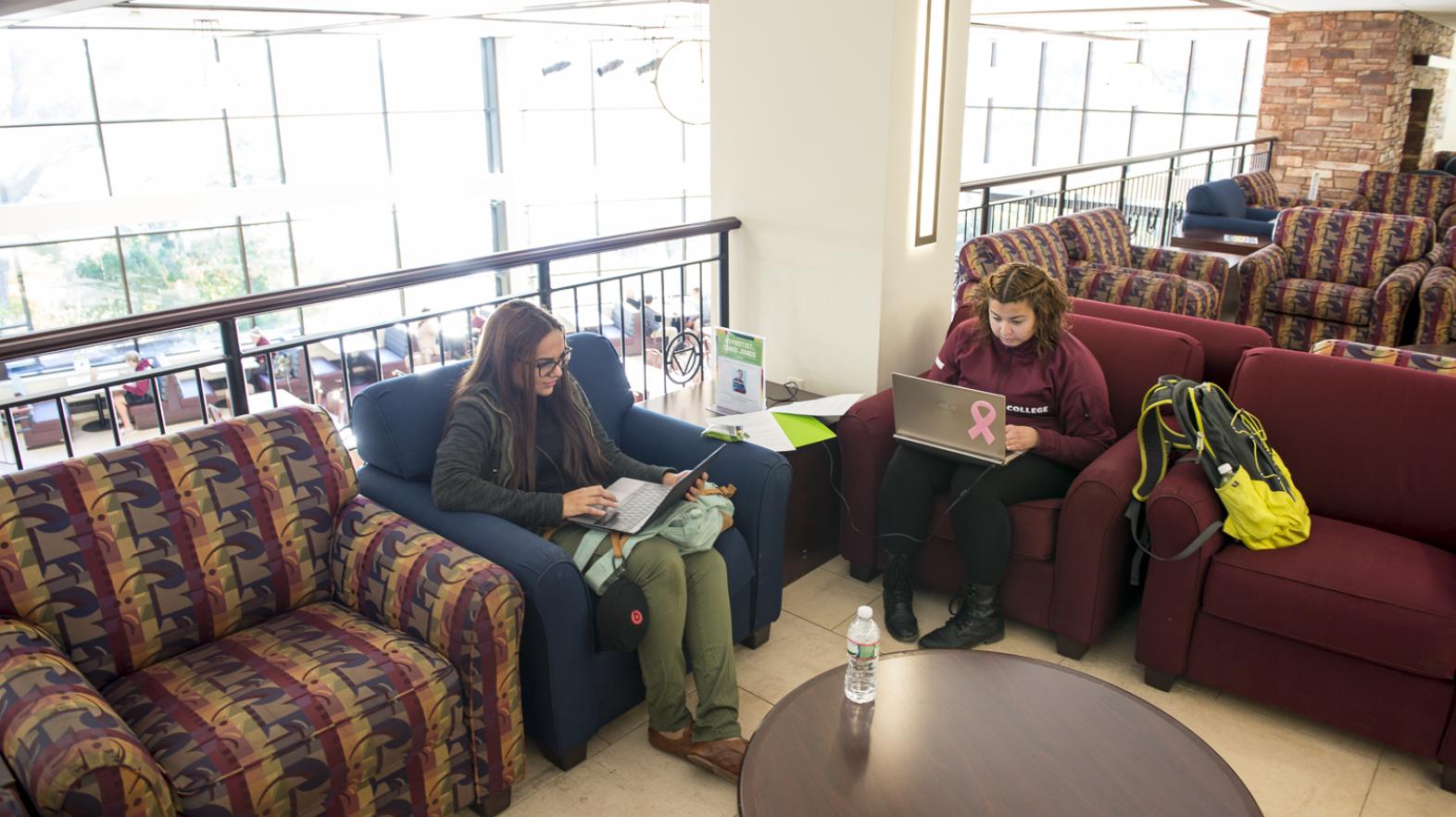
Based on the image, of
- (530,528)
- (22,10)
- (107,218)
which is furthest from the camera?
(107,218)

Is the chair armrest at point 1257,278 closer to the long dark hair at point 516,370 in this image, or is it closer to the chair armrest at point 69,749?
the long dark hair at point 516,370

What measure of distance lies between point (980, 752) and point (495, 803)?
1.11 meters

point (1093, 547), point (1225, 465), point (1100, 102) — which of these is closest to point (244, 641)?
point (1093, 547)

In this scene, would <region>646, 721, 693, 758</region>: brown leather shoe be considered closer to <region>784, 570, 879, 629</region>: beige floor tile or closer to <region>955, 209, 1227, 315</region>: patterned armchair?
<region>784, 570, 879, 629</region>: beige floor tile

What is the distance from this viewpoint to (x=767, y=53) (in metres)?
3.48

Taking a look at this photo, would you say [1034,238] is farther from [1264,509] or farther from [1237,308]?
[1264,509]

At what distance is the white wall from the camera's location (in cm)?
328

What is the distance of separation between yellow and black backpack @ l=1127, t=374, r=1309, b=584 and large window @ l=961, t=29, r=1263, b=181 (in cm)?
976

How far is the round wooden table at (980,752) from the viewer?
172cm

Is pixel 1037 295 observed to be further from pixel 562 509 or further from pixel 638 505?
pixel 562 509

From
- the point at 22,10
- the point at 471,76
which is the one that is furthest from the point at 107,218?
the point at 22,10

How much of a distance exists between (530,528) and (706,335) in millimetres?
2194

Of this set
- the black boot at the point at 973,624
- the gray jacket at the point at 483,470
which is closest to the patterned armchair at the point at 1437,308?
the black boot at the point at 973,624

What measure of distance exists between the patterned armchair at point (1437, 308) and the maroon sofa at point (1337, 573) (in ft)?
9.72
